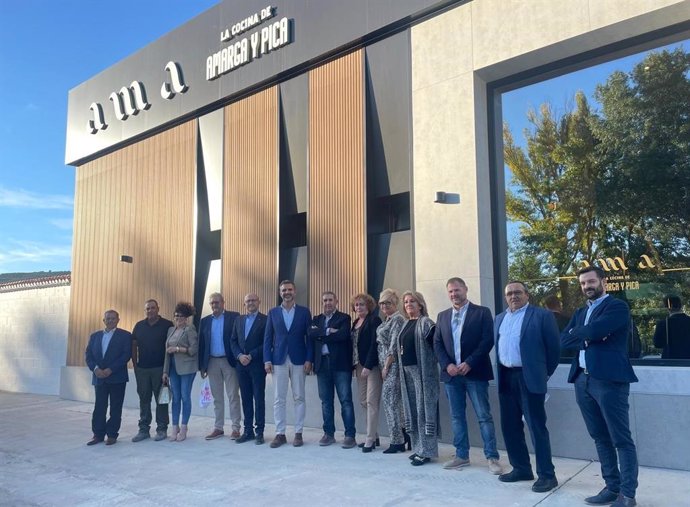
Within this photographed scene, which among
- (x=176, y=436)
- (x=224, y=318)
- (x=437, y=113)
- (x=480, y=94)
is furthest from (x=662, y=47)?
(x=176, y=436)

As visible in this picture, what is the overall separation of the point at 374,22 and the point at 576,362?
5.49 m

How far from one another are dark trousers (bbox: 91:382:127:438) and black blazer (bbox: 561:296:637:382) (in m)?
5.74

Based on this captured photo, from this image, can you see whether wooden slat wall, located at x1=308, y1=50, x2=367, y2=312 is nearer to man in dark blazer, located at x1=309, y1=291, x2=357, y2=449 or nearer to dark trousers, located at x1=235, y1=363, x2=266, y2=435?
man in dark blazer, located at x1=309, y1=291, x2=357, y2=449

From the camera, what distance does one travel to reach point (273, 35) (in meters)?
9.64

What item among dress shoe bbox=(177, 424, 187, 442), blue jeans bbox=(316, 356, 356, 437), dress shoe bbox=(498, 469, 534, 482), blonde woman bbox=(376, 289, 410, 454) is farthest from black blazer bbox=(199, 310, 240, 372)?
dress shoe bbox=(498, 469, 534, 482)

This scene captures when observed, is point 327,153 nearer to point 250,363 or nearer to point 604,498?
point 250,363

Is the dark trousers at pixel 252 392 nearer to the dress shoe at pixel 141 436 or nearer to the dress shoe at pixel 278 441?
the dress shoe at pixel 278 441

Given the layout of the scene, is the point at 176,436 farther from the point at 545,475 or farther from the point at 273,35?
the point at 273,35

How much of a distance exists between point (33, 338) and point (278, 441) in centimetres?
1011

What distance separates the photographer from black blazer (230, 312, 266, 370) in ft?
24.1

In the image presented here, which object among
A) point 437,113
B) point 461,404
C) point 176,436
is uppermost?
point 437,113

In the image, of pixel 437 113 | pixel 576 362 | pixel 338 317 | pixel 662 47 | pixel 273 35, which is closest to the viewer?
pixel 576 362

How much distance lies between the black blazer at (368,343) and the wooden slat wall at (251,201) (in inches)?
106

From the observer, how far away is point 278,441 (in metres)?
6.96
